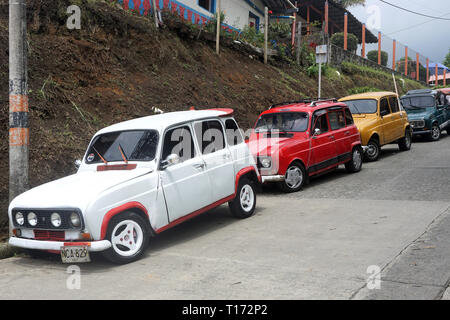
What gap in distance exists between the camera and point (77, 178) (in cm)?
663

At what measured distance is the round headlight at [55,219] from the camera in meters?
5.76

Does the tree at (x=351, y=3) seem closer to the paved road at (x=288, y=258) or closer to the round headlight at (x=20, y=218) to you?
the paved road at (x=288, y=258)

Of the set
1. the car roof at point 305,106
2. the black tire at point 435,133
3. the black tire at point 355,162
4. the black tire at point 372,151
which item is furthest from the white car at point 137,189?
the black tire at point 435,133

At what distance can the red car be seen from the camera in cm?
1012

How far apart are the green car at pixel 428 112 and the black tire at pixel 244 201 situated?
11.9m

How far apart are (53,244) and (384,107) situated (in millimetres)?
11667

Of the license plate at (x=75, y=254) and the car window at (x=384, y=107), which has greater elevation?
the car window at (x=384, y=107)

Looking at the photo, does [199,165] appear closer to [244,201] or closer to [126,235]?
[244,201]

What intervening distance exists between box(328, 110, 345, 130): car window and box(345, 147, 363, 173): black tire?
0.83m

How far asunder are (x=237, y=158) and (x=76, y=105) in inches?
198

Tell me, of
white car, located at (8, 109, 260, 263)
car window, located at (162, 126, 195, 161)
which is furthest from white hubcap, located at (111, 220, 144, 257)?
car window, located at (162, 126, 195, 161)

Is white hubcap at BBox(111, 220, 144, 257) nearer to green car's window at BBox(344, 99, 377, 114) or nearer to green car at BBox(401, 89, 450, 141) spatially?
green car's window at BBox(344, 99, 377, 114)

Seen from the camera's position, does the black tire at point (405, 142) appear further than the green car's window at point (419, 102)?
No

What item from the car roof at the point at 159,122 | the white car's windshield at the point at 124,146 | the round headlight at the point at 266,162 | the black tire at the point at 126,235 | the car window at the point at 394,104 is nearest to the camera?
the black tire at the point at 126,235
